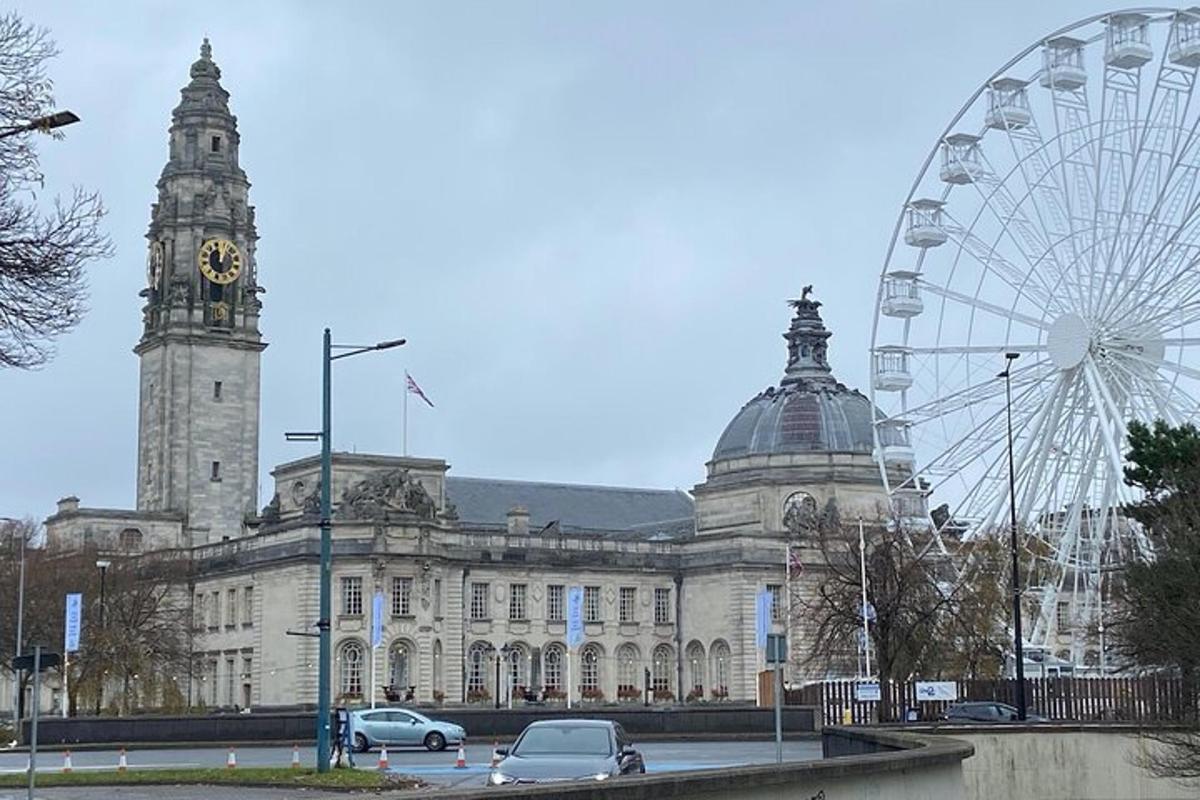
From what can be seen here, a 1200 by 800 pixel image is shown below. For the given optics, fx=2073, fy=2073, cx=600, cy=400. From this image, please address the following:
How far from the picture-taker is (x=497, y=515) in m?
147

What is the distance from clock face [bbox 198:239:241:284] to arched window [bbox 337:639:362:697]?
36.7 meters

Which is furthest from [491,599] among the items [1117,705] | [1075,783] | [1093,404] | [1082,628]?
[1075,783]

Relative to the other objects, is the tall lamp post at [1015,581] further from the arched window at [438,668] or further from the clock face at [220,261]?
the clock face at [220,261]

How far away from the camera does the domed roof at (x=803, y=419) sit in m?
141

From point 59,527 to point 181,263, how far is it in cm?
1991

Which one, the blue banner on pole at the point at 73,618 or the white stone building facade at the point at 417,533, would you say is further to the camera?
the white stone building facade at the point at 417,533

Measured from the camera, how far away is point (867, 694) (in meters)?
70.2

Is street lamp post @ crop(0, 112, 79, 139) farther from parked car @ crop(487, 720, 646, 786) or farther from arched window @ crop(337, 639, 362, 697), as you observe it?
arched window @ crop(337, 639, 362, 697)

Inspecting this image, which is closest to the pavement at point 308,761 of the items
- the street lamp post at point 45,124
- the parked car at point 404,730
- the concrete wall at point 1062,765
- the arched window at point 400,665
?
the parked car at point 404,730

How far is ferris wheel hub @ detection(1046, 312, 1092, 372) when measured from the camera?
6994 centimetres

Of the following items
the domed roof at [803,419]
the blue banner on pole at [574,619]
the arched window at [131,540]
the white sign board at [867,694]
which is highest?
the domed roof at [803,419]

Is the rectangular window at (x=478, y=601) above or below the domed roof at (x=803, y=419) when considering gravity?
below

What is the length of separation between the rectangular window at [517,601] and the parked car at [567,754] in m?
93.6

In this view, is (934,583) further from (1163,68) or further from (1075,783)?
(1075,783)
